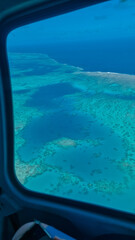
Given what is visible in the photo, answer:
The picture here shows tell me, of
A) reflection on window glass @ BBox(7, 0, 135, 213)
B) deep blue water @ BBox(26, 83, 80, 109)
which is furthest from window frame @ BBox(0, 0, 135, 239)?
deep blue water @ BBox(26, 83, 80, 109)

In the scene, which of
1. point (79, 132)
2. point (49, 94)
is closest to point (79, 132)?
point (79, 132)

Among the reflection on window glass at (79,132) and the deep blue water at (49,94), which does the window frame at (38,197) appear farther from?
→ the deep blue water at (49,94)

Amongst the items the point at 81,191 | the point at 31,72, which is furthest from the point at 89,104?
the point at 31,72

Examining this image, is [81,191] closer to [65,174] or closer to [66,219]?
[65,174]

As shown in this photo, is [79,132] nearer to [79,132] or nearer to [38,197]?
[79,132]

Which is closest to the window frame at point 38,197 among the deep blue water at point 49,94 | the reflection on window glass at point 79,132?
the reflection on window glass at point 79,132

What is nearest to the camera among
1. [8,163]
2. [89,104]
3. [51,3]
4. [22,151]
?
[51,3]

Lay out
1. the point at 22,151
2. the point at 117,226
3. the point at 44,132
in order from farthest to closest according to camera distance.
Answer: the point at 44,132
the point at 22,151
the point at 117,226
